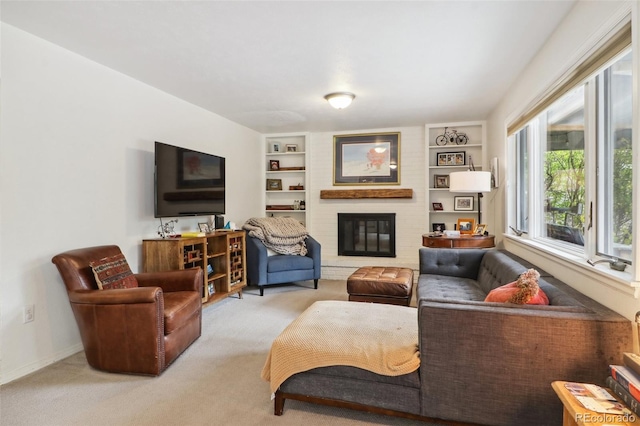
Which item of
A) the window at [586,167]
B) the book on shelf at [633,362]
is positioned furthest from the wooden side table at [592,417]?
the window at [586,167]

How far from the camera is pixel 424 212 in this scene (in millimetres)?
5391

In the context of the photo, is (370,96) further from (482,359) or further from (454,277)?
(482,359)

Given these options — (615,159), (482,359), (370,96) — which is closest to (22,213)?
(482,359)

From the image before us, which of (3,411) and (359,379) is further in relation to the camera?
(3,411)

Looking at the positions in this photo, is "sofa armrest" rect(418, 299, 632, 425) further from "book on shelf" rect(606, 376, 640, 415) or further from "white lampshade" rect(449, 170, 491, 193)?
"white lampshade" rect(449, 170, 491, 193)

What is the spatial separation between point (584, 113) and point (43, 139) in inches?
144

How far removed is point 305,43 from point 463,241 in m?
2.57

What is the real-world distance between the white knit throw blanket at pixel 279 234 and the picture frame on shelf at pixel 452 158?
2376 mm

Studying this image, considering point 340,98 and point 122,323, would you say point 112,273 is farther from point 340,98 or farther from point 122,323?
point 340,98

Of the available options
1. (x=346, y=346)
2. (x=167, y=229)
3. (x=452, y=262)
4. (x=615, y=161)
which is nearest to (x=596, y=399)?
(x=346, y=346)

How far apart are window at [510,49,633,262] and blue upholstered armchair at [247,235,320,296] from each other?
2608 millimetres

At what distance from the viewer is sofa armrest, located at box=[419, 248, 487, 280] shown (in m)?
3.51

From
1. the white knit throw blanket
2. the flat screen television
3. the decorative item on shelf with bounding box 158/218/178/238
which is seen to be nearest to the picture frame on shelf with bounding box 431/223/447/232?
the white knit throw blanket

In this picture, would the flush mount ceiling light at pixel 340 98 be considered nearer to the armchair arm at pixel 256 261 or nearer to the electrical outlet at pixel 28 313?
the armchair arm at pixel 256 261
